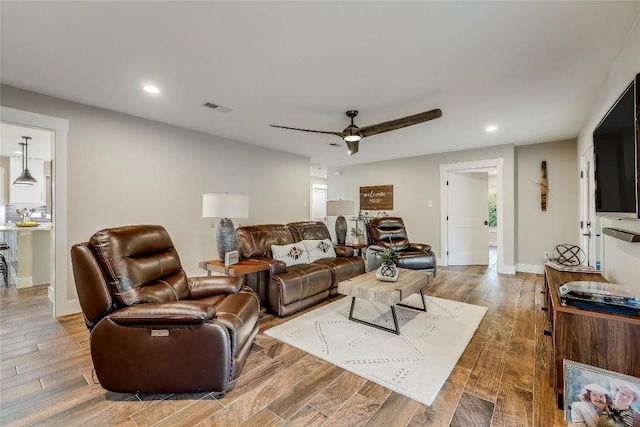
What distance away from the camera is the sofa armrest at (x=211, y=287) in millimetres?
2400

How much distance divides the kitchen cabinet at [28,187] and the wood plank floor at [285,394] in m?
4.91

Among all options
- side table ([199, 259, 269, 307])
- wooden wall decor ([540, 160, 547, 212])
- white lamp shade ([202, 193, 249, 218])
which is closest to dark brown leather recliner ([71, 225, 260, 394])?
side table ([199, 259, 269, 307])

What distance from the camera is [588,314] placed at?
1594mm

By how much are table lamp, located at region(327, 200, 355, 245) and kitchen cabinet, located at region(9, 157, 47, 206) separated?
20.6ft

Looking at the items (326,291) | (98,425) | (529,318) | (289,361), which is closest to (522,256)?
(529,318)

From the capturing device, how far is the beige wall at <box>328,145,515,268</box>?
16.9 ft

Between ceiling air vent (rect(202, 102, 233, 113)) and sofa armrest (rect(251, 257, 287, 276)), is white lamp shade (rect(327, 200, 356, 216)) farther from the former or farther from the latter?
ceiling air vent (rect(202, 102, 233, 113))

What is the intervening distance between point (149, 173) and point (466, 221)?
5841mm

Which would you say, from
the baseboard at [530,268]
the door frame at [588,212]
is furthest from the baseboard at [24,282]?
the baseboard at [530,268]

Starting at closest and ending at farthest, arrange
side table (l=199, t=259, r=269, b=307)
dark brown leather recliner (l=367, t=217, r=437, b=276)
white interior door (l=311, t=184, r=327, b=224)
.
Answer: side table (l=199, t=259, r=269, b=307) < dark brown leather recliner (l=367, t=217, r=437, b=276) < white interior door (l=311, t=184, r=327, b=224)

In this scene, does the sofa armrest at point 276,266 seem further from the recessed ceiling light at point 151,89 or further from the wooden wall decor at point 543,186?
the wooden wall decor at point 543,186

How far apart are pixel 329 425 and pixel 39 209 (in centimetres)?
814

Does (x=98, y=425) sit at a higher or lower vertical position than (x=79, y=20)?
lower

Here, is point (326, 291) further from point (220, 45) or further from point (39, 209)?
point (39, 209)
